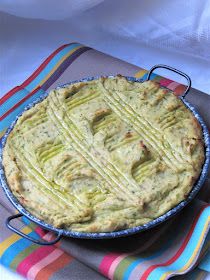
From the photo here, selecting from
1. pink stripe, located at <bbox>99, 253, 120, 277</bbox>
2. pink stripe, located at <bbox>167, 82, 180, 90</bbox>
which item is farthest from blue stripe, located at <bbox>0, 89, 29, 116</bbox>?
pink stripe, located at <bbox>99, 253, 120, 277</bbox>

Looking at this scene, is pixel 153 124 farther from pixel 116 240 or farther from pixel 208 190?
pixel 116 240

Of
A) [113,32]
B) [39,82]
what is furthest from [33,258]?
[113,32]

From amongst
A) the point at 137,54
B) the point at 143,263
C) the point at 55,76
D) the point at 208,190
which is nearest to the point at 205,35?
the point at 137,54

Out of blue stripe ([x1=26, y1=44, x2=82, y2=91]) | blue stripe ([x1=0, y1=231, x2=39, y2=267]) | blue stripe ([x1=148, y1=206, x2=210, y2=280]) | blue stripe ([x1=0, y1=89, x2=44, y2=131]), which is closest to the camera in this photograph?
blue stripe ([x1=148, y1=206, x2=210, y2=280])

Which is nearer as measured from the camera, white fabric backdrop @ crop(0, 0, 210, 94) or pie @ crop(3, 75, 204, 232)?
pie @ crop(3, 75, 204, 232)

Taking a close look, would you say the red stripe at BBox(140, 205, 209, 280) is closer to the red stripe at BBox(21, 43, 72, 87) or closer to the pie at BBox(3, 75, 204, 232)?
the pie at BBox(3, 75, 204, 232)
